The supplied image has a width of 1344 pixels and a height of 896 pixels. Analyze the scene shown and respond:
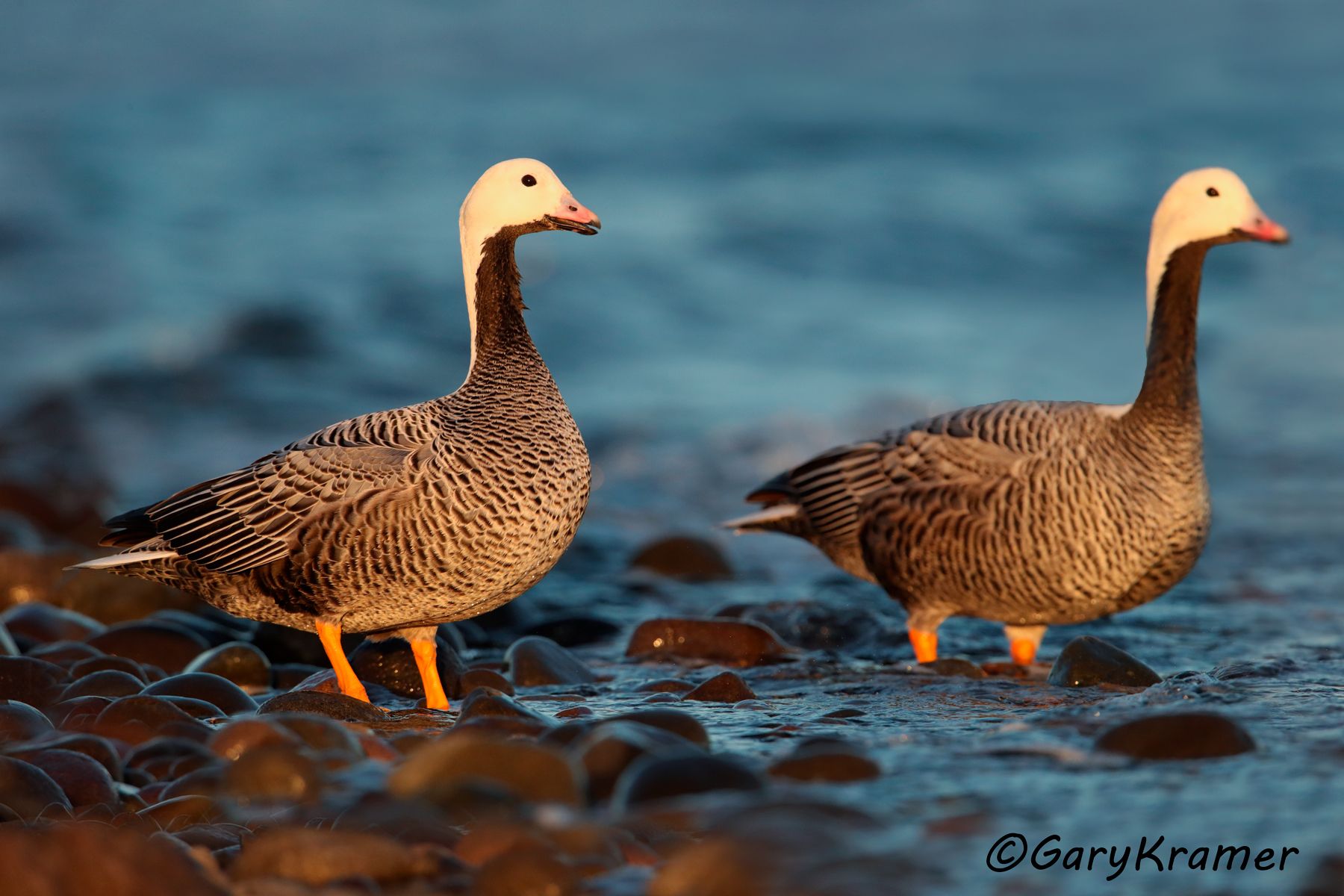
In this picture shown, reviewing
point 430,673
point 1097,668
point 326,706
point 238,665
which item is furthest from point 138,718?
point 1097,668

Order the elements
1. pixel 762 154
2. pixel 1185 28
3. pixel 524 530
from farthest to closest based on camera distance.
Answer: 1. pixel 1185 28
2. pixel 762 154
3. pixel 524 530

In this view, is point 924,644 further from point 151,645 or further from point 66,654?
point 66,654

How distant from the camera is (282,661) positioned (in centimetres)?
866

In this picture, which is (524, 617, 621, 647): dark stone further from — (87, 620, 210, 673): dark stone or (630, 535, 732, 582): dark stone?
(87, 620, 210, 673): dark stone

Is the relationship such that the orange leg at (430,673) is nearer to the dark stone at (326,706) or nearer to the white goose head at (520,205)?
the dark stone at (326,706)

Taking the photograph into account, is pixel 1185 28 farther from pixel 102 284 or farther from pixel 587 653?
pixel 587 653

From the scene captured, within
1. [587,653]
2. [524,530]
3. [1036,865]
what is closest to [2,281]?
[587,653]

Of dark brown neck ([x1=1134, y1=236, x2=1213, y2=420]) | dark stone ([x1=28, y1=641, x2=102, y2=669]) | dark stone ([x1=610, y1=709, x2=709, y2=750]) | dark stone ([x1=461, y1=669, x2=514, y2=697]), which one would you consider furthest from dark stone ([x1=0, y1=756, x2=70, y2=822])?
dark brown neck ([x1=1134, y1=236, x2=1213, y2=420])

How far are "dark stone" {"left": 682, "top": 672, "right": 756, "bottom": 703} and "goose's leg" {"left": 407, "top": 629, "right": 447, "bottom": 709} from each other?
116cm

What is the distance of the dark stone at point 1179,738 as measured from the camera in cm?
509

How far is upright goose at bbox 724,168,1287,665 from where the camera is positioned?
311 inches

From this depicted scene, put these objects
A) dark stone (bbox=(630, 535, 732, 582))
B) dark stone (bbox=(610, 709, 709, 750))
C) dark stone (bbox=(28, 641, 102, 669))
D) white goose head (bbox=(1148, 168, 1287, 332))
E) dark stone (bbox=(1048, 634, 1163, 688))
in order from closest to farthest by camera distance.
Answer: dark stone (bbox=(610, 709, 709, 750)) < dark stone (bbox=(1048, 634, 1163, 688)) < dark stone (bbox=(28, 641, 102, 669)) < white goose head (bbox=(1148, 168, 1287, 332)) < dark stone (bbox=(630, 535, 732, 582))

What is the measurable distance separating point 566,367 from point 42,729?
11850mm

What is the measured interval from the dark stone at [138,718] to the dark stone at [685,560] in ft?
17.6
